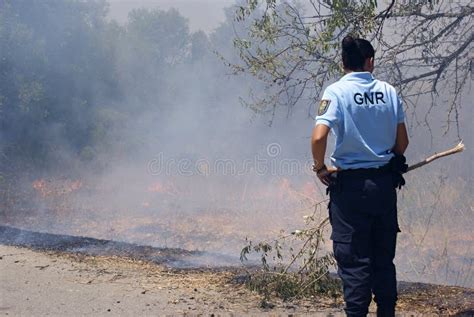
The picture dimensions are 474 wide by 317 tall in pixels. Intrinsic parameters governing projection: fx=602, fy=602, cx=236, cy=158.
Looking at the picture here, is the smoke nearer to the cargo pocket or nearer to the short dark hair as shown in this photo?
the cargo pocket

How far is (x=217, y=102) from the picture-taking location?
63.6 ft

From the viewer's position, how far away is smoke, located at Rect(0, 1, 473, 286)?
10.9 meters

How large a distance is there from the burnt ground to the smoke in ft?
11.5

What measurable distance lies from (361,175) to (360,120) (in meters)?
0.32

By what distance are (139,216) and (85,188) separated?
10.0ft

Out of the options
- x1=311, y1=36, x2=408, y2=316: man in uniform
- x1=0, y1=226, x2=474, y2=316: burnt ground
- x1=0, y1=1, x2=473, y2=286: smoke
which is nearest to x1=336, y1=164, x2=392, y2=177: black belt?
x1=311, y1=36, x2=408, y2=316: man in uniform

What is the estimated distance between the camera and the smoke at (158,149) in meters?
10.9

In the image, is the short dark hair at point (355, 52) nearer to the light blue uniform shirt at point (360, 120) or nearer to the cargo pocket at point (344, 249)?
the light blue uniform shirt at point (360, 120)

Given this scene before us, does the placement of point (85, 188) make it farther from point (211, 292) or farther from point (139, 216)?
point (211, 292)

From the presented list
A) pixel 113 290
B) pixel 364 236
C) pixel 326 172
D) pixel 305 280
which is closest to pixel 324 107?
pixel 326 172

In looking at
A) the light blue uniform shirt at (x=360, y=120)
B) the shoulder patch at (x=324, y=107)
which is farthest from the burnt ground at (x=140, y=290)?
the shoulder patch at (x=324, y=107)

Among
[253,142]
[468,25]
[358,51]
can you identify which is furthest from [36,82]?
[358,51]

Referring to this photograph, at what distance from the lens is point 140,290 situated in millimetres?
5008

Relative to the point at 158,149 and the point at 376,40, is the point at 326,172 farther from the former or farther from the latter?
the point at 158,149
